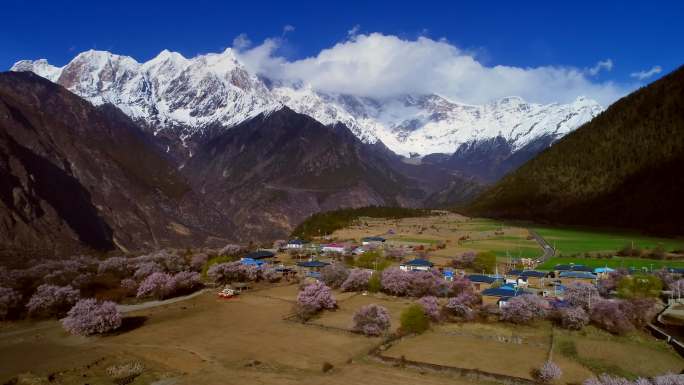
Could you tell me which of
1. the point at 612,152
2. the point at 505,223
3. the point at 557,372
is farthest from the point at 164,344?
the point at 612,152

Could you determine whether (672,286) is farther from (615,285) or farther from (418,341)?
(418,341)

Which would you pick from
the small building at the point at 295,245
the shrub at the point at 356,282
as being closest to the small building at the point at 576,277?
the shrub at the point at 356,282

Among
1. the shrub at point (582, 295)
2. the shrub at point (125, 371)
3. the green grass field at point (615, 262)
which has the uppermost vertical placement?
the green grass field at point (615, 262)

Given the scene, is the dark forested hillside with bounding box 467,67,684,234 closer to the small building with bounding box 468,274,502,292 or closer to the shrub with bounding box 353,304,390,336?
the small building with bounding box 468,274,502,292

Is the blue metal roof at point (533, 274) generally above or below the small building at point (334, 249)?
above

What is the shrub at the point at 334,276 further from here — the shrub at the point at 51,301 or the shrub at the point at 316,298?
the shrub at the point at 51,301

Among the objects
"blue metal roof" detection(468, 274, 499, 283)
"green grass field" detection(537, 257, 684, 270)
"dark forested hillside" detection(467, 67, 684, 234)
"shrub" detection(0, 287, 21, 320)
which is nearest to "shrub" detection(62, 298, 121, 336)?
"shrub" detection(0, 287, 21, 320)

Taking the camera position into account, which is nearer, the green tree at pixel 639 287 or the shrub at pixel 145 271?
the green tree at pixel 639 287
